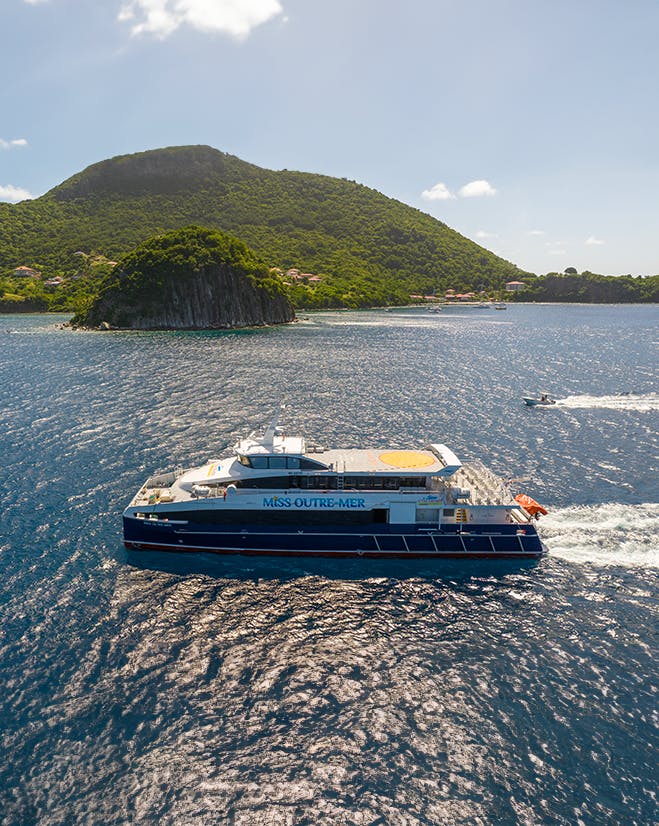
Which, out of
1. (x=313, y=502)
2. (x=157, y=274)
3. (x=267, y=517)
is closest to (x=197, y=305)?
(x=157, y=274)

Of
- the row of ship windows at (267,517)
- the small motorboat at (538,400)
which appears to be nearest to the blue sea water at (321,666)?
the row of ship windows at (267,517)

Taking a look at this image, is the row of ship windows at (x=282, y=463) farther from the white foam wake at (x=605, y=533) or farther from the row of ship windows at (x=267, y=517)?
the white foam wake at (x=605, y=533)

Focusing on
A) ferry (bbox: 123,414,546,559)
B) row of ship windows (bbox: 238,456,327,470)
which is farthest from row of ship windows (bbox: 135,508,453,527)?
row of ship windows (bbox: 238,456,327,470)

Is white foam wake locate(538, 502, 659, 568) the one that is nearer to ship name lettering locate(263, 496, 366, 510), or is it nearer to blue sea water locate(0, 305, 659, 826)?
blue sea water locate(0, 305, 659, 826)

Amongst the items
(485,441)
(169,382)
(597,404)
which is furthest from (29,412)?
(597,404)

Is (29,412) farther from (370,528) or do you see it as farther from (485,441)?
(485,441)
